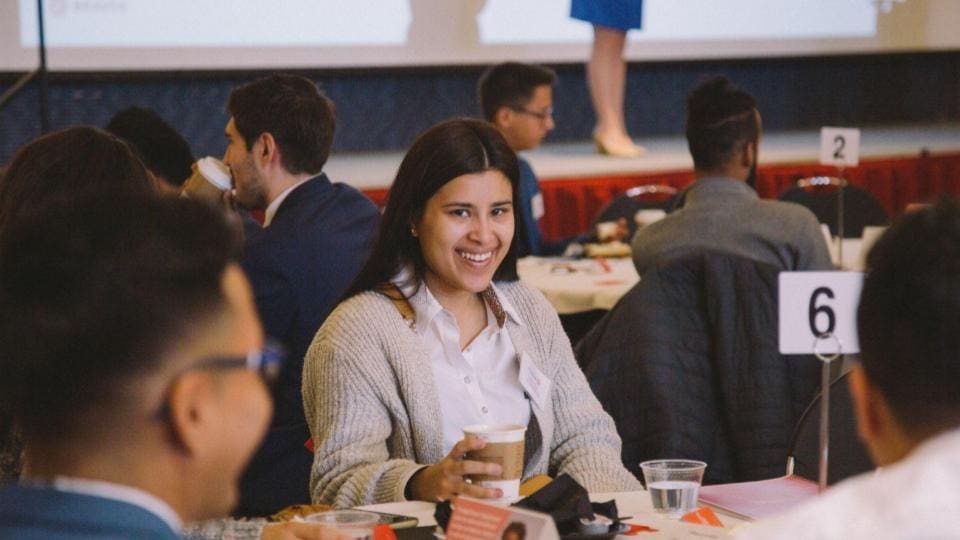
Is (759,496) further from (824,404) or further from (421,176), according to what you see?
(421,176)

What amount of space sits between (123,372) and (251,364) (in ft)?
0.35

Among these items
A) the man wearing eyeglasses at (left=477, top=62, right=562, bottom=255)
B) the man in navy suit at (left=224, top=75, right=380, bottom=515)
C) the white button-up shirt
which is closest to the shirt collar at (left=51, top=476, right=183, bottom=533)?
the white button-up shirt

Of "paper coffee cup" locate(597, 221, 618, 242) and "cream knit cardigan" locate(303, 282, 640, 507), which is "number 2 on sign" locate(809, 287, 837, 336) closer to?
"cream knit cardigan" locate(303, 282, 640, 507)

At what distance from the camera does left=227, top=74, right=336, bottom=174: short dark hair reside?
13.4 ft

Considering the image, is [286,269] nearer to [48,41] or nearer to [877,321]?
[877,321]

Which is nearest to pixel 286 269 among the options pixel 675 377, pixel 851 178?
pixel 675 377

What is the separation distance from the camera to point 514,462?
7.47 ft

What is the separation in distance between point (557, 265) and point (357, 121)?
4254mm

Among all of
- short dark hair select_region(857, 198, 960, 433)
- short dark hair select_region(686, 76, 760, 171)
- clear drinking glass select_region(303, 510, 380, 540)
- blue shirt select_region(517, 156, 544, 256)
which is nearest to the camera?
short dark hair select_region(857, 198, 960, 433)

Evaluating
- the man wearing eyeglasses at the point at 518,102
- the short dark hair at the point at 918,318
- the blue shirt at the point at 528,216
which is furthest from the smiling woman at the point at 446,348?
the man wearing eyeglasses at the point at 518,102

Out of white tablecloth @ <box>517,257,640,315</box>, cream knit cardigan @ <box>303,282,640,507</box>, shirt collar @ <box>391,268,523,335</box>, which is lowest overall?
white tablecloth @ <box>517,257,640,315</box>

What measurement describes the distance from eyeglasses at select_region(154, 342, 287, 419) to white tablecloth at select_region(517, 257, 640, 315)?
304 centimetres

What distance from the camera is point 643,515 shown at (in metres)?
2.26

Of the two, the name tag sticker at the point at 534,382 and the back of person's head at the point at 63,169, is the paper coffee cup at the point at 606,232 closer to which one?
the name tag sticker at the point at 534,382
